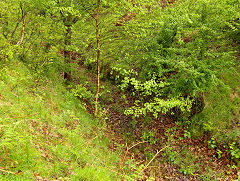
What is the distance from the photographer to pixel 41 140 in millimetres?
3770

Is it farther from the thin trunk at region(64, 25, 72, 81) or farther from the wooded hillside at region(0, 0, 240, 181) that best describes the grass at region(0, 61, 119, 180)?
the thin trunk at region(64, 25, 72, 81)

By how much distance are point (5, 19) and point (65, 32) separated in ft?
9.06

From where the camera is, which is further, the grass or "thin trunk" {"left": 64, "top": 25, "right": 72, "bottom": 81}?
"thin trunk" {"left": 64, "top": 25, "right": 72, "bottom": 81}

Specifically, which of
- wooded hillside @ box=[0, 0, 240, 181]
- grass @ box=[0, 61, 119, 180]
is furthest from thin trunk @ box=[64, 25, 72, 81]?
grass @ box=[0, 61, 119, 180]

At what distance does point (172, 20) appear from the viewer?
6.43 metres

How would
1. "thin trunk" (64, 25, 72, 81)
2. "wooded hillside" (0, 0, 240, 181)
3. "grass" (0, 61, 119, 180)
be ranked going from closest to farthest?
1. "grass" (0, 61, 119, 180)
2. "wooded hillside" (0, 0, 240, 181)
3. "thin trunk" (64, 25, 72, 81)

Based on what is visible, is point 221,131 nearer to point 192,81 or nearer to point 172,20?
point 192,81

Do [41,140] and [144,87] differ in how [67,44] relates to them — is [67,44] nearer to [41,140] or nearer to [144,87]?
[144,87]

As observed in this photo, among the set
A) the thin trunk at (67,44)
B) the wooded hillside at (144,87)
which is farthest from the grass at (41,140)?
the thin trunk at (67,44)

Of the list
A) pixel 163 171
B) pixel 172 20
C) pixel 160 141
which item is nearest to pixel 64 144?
pixel 163 171

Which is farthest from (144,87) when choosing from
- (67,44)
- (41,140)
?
(67,44)

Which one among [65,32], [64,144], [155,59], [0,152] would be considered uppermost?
[65,32]

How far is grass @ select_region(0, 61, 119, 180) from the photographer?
8.86ft

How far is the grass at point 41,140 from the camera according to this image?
106 inches
